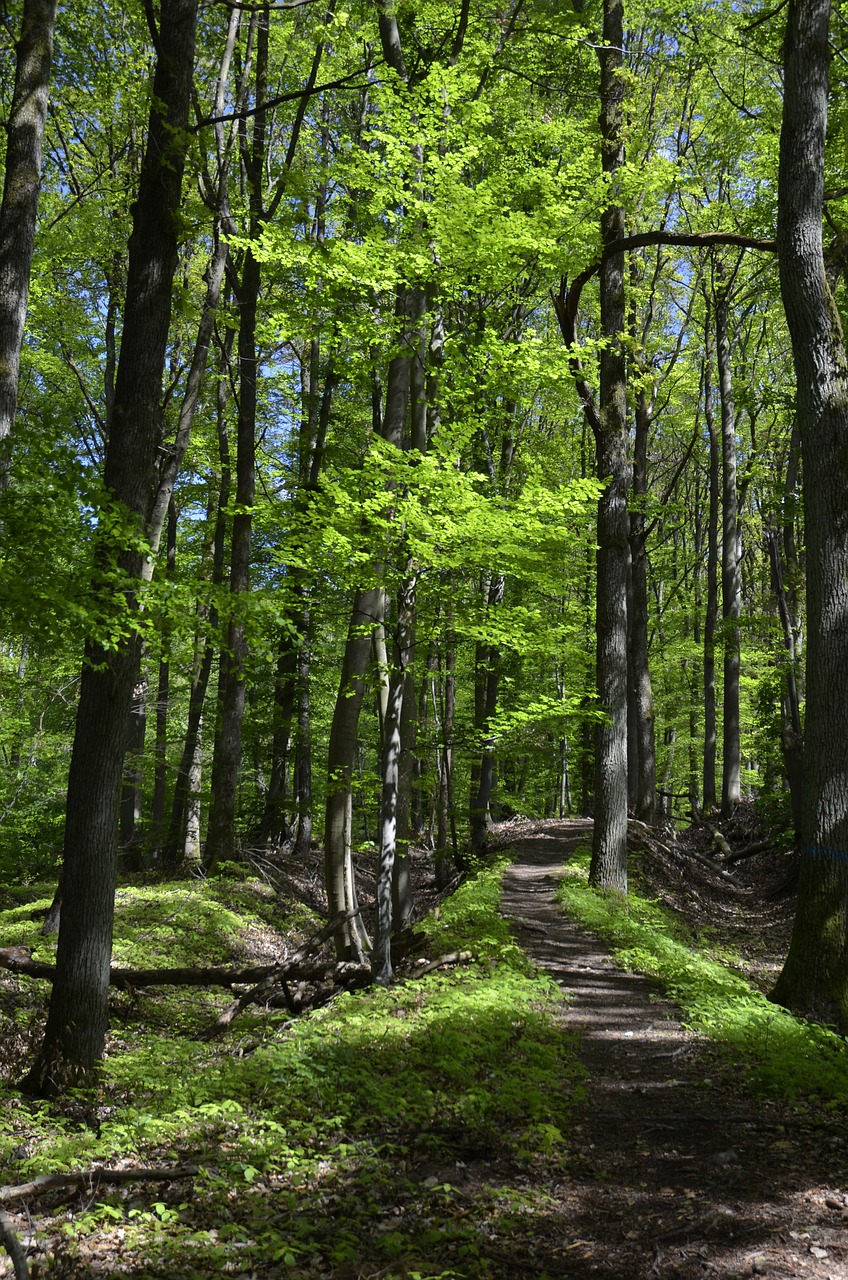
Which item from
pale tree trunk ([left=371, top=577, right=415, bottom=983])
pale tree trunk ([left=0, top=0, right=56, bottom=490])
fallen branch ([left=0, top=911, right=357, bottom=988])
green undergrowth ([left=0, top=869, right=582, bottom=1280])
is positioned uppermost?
pale tree trunk ([left=0, top=0, right=56, bottom=490])

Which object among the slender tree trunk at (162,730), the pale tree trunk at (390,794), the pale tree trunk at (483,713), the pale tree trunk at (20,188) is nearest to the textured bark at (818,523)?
the pale tree trunk at (390,794)

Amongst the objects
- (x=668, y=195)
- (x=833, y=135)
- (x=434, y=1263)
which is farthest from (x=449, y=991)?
(x=668, y=195)

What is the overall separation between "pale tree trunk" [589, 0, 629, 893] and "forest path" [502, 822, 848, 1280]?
4.71m

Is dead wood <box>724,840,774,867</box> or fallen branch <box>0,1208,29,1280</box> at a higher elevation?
fallen branch <box>0,1208,29,1280</box>

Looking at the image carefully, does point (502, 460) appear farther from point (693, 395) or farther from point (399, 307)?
point (693, 395)

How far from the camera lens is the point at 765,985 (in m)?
8.96

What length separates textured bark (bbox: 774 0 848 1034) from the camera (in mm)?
6664

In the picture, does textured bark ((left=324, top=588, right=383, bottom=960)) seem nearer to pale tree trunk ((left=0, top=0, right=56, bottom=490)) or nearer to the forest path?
the forest path

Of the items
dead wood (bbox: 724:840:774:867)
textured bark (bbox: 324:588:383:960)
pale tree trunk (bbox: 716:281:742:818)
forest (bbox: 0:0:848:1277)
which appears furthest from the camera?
pale tree trunk (bbox: 716:281:742:818)

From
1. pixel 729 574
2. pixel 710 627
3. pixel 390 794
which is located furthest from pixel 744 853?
pixel 390 794

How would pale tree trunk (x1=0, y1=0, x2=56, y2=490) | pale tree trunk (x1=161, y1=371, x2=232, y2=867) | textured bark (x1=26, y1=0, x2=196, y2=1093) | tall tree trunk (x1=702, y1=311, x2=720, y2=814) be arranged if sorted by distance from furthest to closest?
tall tree trunk (x1=702, y1=311, x2=720, y2=814) → pale tree trunk (x1=161, y1=371, x2=232, y2=867) → pale tree trunk (x1=0, y1=0, x2=56, y2=490) → textured bark (x1=26, y1=0, x2=196, y2=1093)

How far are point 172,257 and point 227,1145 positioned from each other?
584cm

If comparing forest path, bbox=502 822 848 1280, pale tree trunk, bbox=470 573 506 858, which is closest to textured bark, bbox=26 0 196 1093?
forest path, bbox=502 822 848 1280

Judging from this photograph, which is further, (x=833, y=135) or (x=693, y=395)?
(x=693, y=395)
